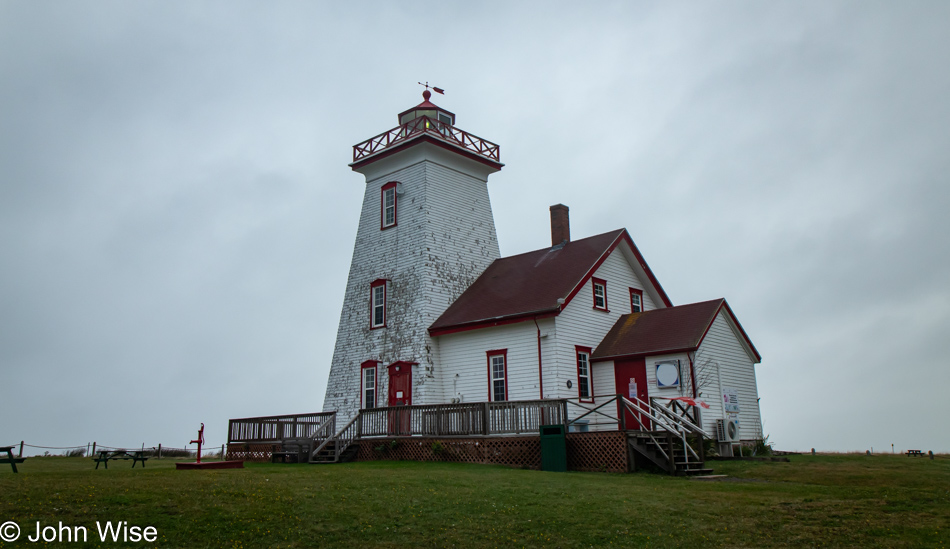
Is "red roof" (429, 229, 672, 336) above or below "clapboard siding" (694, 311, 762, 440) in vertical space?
above

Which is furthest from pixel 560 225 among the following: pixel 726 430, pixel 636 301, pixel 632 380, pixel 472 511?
pixel 472 511

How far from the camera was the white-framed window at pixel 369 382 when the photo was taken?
92.5 feet

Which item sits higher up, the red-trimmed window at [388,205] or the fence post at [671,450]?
the red-trimmed window at [388,205]

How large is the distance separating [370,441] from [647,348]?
948 centimetres

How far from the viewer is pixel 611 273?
27.7m

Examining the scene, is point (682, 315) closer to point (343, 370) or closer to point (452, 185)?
point (452, 185)

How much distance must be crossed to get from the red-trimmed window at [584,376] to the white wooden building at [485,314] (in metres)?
0.05

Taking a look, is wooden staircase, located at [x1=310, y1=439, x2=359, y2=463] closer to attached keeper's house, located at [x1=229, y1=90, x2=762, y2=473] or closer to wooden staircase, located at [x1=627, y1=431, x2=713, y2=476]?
attached keeper's house, located at [x1=229, y1=90, x2=762, y2=473]

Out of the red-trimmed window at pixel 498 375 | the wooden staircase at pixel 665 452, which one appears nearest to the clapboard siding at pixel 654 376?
the wooden staircase at pixel 665 452

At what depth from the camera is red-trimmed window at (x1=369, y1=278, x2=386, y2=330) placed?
2911 centimetres

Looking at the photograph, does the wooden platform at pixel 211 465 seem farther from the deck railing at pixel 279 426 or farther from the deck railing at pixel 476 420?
the deck railing at pixel 279 426

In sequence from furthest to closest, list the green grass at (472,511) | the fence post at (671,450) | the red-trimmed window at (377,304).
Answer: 1. the red-trimmed window at (377,304)
2. the fence post at (671,450)
3. the green grass at (472,511)

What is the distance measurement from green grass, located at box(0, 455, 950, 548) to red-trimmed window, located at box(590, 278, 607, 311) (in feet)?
39.3

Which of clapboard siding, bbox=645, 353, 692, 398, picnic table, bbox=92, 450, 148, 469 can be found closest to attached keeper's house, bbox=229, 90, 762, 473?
clapboard siding, bbox=645, 353, 692, 398
